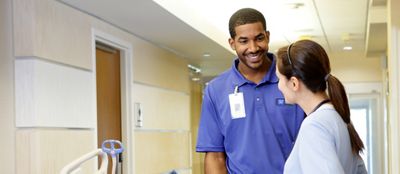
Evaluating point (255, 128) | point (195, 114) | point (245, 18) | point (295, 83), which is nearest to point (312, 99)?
point (295, 83)

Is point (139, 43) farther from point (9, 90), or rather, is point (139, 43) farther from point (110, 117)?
point (9, 90)

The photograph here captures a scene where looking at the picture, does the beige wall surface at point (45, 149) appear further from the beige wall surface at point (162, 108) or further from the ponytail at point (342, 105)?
the ponytail at point (342, 105)

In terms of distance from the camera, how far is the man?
207 cm

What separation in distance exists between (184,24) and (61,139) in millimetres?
1508

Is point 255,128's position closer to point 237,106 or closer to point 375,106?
point 237,106

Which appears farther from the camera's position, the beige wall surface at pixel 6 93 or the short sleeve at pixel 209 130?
the beige wall surface at pixel 6 93

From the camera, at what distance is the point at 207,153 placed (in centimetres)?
222

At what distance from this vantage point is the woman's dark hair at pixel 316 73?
1.66 meters

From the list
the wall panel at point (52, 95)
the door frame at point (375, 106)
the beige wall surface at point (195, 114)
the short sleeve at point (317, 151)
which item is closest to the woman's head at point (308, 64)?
the short sleeve at point (317, 151)

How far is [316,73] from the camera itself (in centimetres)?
167

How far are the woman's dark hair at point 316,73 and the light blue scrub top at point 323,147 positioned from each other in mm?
36

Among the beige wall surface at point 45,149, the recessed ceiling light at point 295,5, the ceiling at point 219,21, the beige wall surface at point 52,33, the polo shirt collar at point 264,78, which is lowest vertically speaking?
the beige wall surface at point 45,149

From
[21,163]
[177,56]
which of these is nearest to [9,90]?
[21,163]

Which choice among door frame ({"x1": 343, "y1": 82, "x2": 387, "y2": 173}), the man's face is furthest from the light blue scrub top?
door frame ({"x1": 343, "y1": 82, "x2": 387, "y2": 173})
